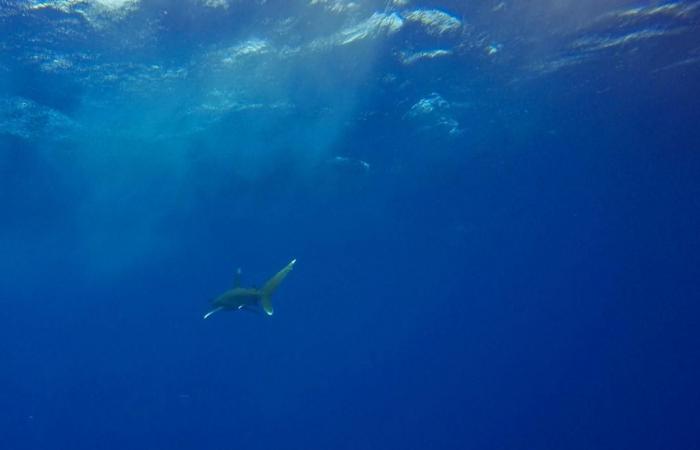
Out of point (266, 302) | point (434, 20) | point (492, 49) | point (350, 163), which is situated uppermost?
point (350, 163)

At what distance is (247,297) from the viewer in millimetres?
7184

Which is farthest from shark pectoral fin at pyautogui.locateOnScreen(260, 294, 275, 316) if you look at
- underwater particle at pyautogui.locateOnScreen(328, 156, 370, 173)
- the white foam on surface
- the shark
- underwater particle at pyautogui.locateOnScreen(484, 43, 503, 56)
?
underwater particle at pyautogui.locateOnScreen(328, 156, 370, 173)

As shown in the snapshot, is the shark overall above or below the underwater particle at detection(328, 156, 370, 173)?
below

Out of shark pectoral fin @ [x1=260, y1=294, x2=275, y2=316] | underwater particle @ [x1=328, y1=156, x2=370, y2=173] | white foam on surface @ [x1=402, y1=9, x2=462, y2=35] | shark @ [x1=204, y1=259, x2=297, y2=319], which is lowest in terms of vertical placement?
shark pectoral fin @ [x1=260, y1=294, x2=275, y2=316]

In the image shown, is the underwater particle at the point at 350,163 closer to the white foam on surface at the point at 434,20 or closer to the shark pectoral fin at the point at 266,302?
the white foam on surface at the point at 434,20

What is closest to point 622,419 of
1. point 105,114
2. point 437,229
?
point 437,229

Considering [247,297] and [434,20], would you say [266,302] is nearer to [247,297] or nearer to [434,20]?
[247,297]

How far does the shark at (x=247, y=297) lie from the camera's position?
705 cm

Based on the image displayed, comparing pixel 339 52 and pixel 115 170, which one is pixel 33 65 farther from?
pixel 115 170

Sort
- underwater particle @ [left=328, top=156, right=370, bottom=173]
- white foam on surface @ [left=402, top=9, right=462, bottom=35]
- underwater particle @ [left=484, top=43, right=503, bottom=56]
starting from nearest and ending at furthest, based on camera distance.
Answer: white foam on surface @ [left=402, top=9, right=462, bottom=35], underwater particle @ [left=484, top=43, right=503, bottom=56], underwater particle @ [left=328, top=156, right=370, bottom=173]

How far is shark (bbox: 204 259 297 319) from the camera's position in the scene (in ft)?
23.1

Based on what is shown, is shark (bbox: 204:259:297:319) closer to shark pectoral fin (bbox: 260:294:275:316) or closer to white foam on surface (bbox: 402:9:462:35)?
shark pectoral fin (bbox: 260:294:275:316)

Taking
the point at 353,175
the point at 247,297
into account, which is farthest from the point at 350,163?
the point at 247,297

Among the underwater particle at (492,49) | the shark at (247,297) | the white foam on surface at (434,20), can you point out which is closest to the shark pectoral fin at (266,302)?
the shark at (247,297)
